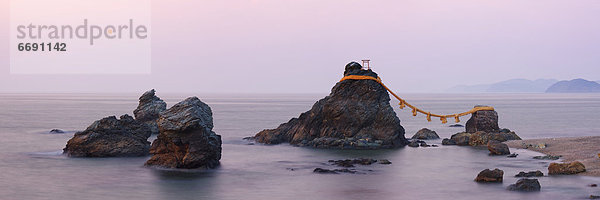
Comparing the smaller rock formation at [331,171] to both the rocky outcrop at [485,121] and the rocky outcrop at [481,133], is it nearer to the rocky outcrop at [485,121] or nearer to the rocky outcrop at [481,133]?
the rocky outcrop at [481,133]

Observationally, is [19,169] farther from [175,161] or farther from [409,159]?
[409,159]

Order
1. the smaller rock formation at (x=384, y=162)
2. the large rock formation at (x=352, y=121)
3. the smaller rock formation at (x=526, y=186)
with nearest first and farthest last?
the smaller rock formation at (x=526, y=186), the smaller rock formation at (x=384, y=162), the large rock formation at (x=352, y=121)

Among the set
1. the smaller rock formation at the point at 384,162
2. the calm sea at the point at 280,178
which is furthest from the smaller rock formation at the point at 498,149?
the smaller rock formation at the point at 384,162

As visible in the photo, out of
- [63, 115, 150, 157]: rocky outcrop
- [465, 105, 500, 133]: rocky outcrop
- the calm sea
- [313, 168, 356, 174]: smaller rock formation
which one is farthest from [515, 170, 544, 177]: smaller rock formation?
[63, 115, 150, 157]: rocky outcrop

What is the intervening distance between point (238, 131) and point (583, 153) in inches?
1603

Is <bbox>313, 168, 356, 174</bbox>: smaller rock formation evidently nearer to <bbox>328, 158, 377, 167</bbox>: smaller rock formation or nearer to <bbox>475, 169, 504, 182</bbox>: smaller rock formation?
<bbox>328, 158, 377, 167</bbox>: smaller rock formation

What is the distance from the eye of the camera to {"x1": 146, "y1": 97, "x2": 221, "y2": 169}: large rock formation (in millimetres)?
36375

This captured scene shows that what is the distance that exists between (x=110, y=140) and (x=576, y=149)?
32.7 meters

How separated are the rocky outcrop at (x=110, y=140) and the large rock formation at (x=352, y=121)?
41.8 feet

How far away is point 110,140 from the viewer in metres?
44.8

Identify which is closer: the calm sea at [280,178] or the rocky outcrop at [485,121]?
the calm sea at [280,178]

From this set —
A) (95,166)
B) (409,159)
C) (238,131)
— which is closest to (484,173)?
(409,159)

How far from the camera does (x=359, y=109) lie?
172 ft

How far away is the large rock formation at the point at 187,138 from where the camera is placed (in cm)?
3638
